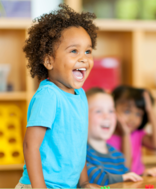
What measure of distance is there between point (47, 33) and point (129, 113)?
3.28 ft

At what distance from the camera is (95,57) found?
A: 2.25m

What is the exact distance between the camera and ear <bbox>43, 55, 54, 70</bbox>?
2.85 feet

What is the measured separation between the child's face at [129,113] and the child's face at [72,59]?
0.92m

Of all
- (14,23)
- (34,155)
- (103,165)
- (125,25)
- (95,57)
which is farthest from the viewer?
(95,57)

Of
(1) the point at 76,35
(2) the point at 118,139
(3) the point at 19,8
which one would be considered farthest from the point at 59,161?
(3) the point at 19,8

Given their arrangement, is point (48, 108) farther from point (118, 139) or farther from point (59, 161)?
point (118, 139)

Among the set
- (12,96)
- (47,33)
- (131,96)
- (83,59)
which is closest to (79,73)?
(83,59)

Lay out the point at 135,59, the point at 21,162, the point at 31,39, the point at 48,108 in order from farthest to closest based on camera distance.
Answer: the point at 135,59, the point at 21,162, the point at 31,39, the point at 48,108

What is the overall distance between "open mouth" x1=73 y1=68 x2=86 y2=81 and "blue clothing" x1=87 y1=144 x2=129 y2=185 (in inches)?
16.6

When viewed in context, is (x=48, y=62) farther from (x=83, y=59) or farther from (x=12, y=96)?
(x=12, y=96)

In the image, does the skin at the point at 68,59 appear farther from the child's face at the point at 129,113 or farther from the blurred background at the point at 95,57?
the blurred background at the point at 95,57

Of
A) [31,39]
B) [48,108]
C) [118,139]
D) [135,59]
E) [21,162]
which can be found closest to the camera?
[48,108]

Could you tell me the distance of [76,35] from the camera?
0.85 meters

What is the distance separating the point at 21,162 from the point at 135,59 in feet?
3.72
